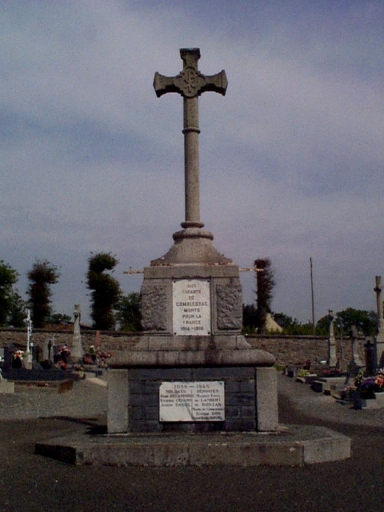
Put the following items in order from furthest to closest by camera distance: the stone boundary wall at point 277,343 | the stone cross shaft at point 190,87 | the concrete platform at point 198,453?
the stone boundary wall at point 277,343
the stone cross shaft at point 190,87
the concrete platform at point 198,453

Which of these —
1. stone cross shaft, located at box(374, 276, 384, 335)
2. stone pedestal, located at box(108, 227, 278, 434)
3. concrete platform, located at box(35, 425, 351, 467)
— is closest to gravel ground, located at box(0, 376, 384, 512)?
concrete platform, located at box(35, 425, 351, 467)

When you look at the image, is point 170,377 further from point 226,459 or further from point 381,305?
point 381,305

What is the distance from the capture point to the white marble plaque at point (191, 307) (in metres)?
7.72

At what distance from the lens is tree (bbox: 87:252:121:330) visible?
147 feet

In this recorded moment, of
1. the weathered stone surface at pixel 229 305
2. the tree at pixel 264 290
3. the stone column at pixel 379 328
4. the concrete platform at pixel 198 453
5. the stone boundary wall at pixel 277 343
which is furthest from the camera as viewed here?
the tree at pixel 264 290

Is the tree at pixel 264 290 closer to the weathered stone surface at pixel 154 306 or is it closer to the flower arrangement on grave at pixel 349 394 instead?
the flower arrangement on grave at pixel 349 394

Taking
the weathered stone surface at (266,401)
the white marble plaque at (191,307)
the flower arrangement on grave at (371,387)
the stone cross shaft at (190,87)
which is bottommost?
the flower arrangement on grave at (371,387)

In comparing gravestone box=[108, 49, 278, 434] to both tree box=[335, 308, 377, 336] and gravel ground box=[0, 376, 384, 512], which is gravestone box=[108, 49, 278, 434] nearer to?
gravel ground box=[0, 376, 384, 512]

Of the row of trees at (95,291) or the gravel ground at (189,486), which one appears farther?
the row of trees at (95,291)

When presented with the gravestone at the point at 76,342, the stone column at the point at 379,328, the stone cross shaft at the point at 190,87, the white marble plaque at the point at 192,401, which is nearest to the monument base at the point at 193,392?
the white marble plaque at the point at 192,401

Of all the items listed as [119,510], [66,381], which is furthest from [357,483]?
[66,381]

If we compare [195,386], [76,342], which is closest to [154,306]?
[195,386]

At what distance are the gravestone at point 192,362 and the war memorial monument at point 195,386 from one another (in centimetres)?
1

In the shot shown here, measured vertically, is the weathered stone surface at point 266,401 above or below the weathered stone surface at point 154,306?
below
